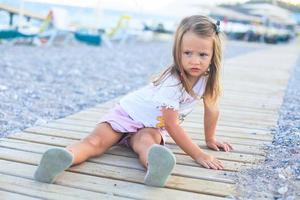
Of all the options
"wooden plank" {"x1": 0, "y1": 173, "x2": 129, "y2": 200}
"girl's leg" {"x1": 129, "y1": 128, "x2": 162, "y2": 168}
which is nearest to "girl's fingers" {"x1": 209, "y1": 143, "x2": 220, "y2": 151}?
"girl's leg" {"x1": 129, "y1": 128, "x2": 162, "y2": 168}

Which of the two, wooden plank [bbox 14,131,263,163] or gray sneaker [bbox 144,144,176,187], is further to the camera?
wooden plank [bbox 14,131,263,163]

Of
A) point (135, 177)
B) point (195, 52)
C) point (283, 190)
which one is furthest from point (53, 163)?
point (283, 190)

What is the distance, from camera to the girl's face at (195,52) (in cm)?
239

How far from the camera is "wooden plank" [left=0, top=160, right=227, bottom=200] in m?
2.01

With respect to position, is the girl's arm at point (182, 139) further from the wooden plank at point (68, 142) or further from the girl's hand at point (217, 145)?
the girl's hand at point (217, 145)

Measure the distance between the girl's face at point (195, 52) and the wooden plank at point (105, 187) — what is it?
0.69 metres

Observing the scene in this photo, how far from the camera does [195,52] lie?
2.42 metres

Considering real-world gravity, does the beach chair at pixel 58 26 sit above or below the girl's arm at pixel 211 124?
below

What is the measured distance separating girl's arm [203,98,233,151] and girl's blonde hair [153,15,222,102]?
0.14 meters

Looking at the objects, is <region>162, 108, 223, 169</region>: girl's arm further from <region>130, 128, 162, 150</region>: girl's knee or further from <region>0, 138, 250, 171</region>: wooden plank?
<region>130, 128, 162, 150</region>: girl's knee

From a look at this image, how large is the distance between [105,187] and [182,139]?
22.0 inches

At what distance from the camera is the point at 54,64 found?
8117 millimetres

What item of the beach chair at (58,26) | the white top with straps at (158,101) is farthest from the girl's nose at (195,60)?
the beach chair at (58,26)

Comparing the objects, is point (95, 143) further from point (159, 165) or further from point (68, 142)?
point (159, 165)
